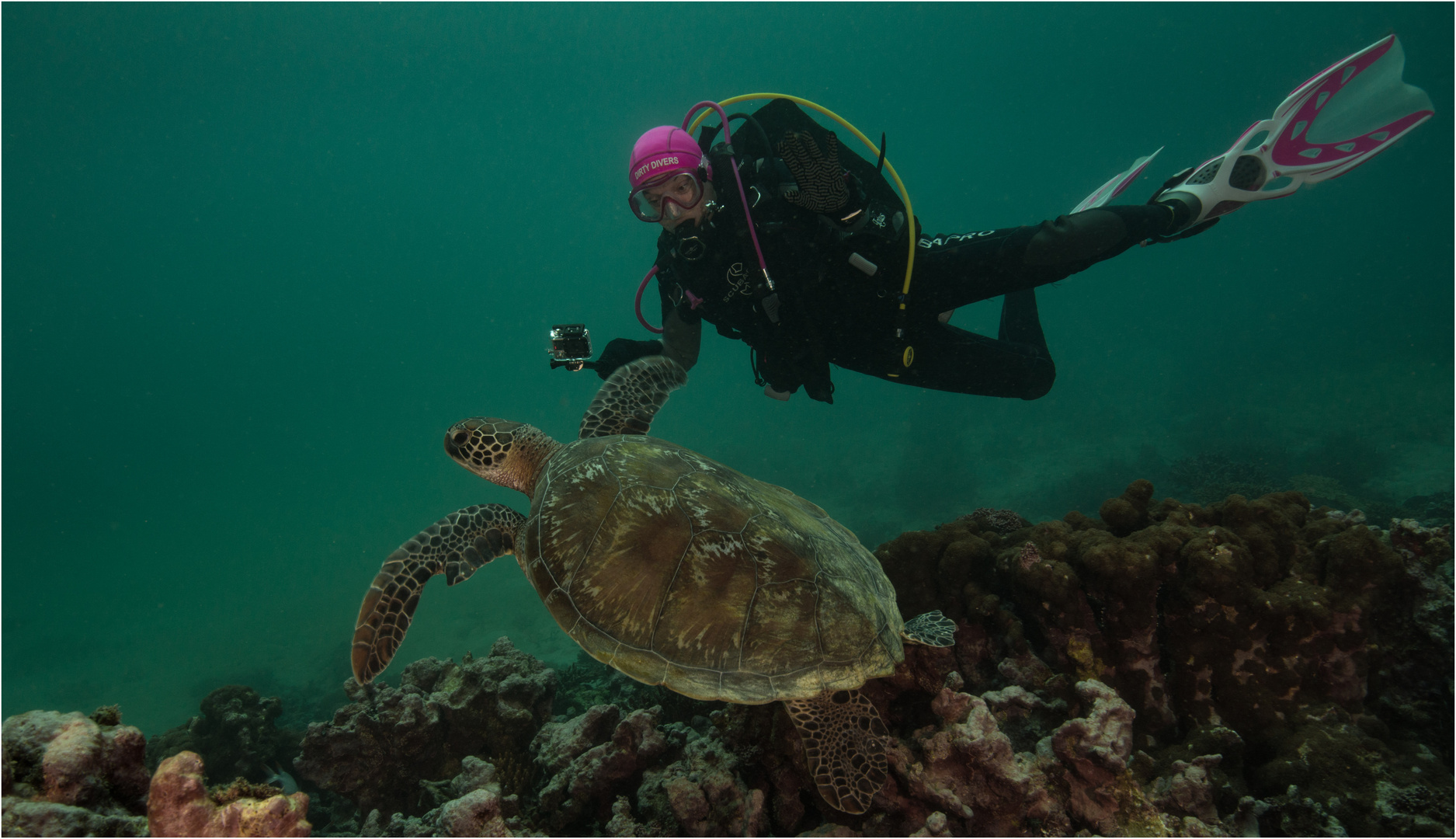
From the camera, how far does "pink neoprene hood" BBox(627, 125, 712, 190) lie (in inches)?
178

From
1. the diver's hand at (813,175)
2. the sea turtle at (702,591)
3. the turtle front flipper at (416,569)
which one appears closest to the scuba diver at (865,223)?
the diver's hand at (813,175)

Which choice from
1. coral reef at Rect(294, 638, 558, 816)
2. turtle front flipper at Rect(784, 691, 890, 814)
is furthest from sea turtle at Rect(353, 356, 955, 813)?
coral reef at Rect(294, 638, 558, 816)

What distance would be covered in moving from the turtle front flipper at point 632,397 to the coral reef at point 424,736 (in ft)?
6.69

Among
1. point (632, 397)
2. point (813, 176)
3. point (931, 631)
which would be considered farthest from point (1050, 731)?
point (813, 176)

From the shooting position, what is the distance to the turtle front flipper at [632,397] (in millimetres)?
4145

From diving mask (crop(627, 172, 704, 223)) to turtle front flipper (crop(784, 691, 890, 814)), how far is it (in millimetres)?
4199

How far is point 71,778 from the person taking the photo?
146 cm

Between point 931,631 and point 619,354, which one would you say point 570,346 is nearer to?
point 619,354

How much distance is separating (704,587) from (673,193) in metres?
3.75

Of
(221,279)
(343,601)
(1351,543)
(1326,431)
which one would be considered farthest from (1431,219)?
(221,279)

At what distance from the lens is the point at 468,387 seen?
89.2m

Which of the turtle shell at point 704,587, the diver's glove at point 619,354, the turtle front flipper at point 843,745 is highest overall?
the diver's glove at point 619,354

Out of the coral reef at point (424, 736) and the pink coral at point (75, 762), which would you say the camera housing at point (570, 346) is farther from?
the pink coral at point (75, 762)

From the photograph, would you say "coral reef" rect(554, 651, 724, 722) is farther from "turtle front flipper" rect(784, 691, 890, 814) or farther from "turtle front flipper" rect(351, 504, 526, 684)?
"turtle front flipper" rect(351, 504, 526, 684)
